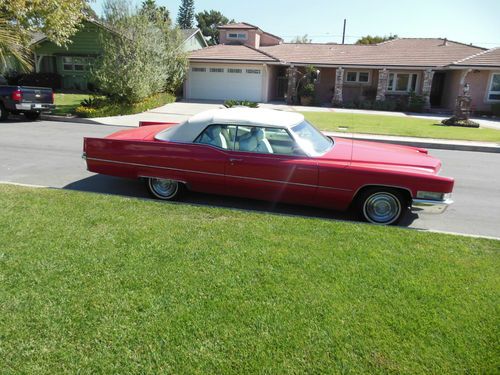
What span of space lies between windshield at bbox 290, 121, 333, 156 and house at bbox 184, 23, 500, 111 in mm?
22136

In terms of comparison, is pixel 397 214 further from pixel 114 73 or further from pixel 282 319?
pixel 114 73

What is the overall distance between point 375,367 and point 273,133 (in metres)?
3.54

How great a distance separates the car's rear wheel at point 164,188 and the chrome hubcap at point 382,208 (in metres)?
2.66

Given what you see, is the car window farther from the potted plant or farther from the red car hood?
the potted plant

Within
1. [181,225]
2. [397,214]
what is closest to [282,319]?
[181,225]

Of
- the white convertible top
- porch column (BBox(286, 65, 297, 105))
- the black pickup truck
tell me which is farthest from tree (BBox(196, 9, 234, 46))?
the white convertible top

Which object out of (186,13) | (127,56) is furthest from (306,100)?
(186,13)

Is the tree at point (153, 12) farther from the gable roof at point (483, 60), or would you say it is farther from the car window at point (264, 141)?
the gable roof at point (483, 60)

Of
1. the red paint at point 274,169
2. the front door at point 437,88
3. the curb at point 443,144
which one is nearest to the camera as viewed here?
the red paint at point 274,169

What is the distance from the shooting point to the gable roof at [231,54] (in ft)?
89.1

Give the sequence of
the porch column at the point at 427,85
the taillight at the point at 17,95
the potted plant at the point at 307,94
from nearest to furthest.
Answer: the taillight at the point at 17,95 → the porch column at the point at 427,85 → the potted plant at the point at 307,94

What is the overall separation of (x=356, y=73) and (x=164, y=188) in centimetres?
2641

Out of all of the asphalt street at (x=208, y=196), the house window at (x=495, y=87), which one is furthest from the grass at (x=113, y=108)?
the house window at (x=495, y=87)

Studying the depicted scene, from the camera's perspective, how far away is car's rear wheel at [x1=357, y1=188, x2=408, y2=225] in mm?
5105
